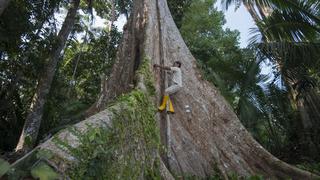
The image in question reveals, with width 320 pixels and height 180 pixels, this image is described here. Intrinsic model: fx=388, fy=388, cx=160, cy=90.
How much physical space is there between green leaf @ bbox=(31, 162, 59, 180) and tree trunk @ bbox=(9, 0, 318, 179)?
3326mm

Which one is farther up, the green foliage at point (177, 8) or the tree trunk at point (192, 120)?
the green foliage at point (177, 8)

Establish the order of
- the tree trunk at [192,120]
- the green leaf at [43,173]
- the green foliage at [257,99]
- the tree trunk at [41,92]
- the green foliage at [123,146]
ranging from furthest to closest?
the tree trunk at [41,92] → the green foliage at [257,99] → the tree trunk at [192,120] → the green foliage at [123,146] → the green leaf at [43,173]

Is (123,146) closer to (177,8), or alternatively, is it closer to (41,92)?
(41,92)

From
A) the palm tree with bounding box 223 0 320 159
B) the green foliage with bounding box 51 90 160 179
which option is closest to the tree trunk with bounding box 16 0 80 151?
the palm tree with bounding box 223 0 320 159

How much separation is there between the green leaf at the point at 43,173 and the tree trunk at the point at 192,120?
3326mm

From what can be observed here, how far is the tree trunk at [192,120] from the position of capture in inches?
249

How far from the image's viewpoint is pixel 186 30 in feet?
59.4

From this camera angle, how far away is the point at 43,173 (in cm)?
216

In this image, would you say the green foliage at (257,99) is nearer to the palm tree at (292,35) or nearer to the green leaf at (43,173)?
the palm tree at (292,35)

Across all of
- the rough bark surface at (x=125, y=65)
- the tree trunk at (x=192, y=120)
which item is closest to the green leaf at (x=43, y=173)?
the tree trunk at (x=192, y=120)

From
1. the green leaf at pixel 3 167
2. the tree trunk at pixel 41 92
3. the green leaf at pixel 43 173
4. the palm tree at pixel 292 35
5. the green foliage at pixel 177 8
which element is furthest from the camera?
the green foliage at pixel 177 8

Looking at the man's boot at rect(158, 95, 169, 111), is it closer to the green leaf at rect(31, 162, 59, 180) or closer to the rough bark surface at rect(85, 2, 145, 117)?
the rough bark surface at rect(85, 2, 145, 117)

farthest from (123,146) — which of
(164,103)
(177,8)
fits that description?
(177,8)

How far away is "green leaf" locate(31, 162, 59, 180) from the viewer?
2.13 meters
